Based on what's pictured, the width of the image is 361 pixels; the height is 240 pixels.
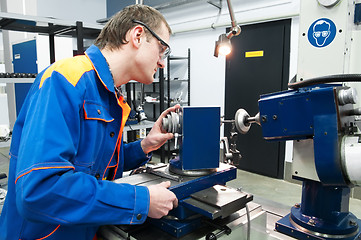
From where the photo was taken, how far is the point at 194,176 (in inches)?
36.9

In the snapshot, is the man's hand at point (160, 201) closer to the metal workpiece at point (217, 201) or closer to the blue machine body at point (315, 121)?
the metal workpiece at point (217, 201)

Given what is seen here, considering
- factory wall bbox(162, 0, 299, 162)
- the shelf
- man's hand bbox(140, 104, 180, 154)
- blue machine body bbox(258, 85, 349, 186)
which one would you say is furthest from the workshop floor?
blue machine body bbox(258, 85, 349, 186)

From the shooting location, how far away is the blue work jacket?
0.60 metres

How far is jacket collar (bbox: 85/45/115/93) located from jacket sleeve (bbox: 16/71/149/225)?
0.43ft

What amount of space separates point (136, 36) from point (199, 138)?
0.38 metres

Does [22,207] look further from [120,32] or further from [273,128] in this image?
[273,128]

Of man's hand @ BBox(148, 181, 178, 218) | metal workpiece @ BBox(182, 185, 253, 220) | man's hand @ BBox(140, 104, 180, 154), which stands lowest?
metal workpiece @ BBox(182, 185, 253, 220)

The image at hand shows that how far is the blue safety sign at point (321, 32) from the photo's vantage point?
2.69 ft

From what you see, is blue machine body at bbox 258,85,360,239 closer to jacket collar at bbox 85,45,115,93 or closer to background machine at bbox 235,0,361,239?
background machine at bbox 235,0,361,239

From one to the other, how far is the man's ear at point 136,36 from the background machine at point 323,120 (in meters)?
0.40

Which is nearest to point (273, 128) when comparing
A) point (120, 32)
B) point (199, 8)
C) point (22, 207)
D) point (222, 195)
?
point (222, 195)

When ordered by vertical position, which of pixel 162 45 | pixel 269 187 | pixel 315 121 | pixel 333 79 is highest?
pixel 162 45

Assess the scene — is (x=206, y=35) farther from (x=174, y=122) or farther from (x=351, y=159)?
(x=351, y=159)

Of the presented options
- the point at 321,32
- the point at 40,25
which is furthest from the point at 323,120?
the point at 40,25
